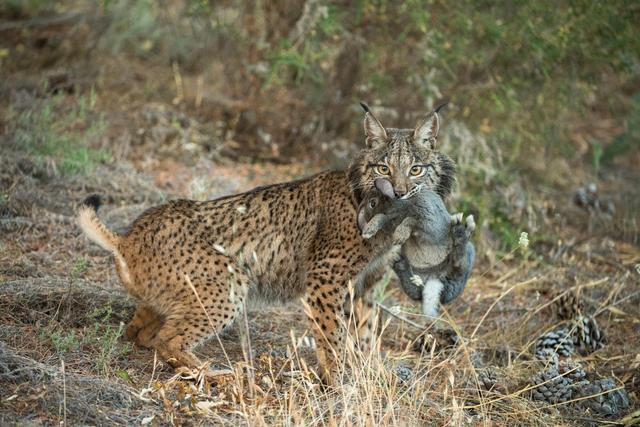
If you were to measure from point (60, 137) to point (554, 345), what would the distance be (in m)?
5.50

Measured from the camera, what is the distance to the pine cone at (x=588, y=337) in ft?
21.9

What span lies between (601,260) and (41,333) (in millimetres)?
5735

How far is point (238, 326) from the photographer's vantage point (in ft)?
22.1

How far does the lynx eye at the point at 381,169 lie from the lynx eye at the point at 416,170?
0.56 ft

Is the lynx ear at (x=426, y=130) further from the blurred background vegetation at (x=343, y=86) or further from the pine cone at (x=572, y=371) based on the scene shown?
the blurred background vegetation at (x=343, y=86)

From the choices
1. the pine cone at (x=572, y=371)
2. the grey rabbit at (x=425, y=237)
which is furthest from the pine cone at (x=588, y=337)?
the grey rabbit at (x=425, y=237)

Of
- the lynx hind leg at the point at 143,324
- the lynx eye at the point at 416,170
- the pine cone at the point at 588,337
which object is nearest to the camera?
the lynx eye at the point at 416,170

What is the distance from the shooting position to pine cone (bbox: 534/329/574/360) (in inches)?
251

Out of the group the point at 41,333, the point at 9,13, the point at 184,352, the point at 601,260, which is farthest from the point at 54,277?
the point at 9,13

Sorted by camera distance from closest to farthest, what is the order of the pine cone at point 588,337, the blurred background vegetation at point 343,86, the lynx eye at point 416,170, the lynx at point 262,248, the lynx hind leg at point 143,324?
the lynx at point 262,248
the lynx eye at point 416,170
the lynx hind leg at point 143,324
the pine cone at point 588,337
the blurred background vegetation at point 343,86

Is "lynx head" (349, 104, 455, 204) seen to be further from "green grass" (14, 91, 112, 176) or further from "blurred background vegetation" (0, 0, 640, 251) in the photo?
"green grass" (14, 91, 112, 176)

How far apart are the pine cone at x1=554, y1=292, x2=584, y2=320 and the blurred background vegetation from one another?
1539 millimetres

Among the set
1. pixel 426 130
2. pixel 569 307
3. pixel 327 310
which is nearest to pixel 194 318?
pixel 327 310

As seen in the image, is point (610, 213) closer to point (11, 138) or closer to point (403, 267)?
point (403, 267)
